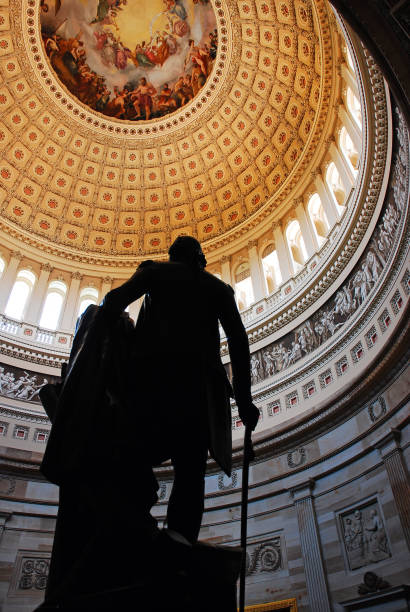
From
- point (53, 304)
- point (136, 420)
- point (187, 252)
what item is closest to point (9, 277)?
point (53, 304)

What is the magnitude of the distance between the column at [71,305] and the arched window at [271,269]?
8.47m

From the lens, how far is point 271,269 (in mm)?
20625

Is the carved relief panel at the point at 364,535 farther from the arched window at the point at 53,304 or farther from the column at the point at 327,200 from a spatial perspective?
the arched window at the point at 53,304

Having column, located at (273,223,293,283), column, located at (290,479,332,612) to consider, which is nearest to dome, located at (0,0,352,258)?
column, located at (273,223,293,283)

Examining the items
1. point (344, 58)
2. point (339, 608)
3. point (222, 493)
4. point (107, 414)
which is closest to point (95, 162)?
point (344, 58)

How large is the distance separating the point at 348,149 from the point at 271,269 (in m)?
5.61

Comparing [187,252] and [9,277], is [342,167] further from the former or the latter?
[187,252]

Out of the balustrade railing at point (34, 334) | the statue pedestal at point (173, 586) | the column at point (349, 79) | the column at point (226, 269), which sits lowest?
the statue pedestal at point (173, 586)

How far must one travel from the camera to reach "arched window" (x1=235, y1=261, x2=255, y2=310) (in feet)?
66.8

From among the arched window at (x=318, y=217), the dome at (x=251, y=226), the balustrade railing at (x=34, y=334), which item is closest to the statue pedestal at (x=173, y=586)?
the dome at (x=251, y=226)

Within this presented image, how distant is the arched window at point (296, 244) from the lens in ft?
63.1

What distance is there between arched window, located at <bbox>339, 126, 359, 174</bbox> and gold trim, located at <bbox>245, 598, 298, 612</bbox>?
13448mm

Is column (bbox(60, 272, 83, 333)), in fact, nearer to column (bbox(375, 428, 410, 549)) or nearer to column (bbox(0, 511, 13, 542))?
column (bbox(0, 511, 13, 542))

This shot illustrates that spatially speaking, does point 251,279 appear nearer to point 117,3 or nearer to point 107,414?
point 117,3
